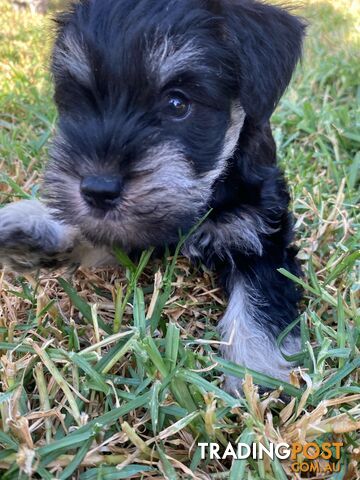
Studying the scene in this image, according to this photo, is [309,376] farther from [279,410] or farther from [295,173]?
[295,173]

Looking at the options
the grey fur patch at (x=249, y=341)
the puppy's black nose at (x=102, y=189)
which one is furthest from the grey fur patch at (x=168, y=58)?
the grey fur patch at (x=249, y=341)

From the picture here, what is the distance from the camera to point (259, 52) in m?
2.06

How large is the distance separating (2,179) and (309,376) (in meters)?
1.82

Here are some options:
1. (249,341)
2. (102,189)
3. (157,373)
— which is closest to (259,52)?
(102,189)

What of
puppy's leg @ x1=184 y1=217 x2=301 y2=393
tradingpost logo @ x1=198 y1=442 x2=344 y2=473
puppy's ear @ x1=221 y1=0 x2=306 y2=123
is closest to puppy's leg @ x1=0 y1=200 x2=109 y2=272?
puppy's leg @ x1=184 y1=217 x2=301 y2=393

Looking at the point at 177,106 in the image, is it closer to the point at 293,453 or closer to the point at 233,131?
the point at 233,131

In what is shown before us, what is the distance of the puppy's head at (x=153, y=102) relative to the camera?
1.83 metres

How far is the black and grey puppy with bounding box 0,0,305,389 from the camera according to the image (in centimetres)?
185

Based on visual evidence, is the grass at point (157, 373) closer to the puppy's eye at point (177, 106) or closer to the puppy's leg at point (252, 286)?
the puppy's leg at point (252, 286)

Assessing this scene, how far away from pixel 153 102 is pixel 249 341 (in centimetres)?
88

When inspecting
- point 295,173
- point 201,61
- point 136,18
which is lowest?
point 295,173

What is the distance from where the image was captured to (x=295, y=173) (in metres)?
3.28

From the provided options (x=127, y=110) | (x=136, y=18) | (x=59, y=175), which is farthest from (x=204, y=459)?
(x=136, y=18)

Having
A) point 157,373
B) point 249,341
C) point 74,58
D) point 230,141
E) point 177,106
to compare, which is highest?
point 74,58
